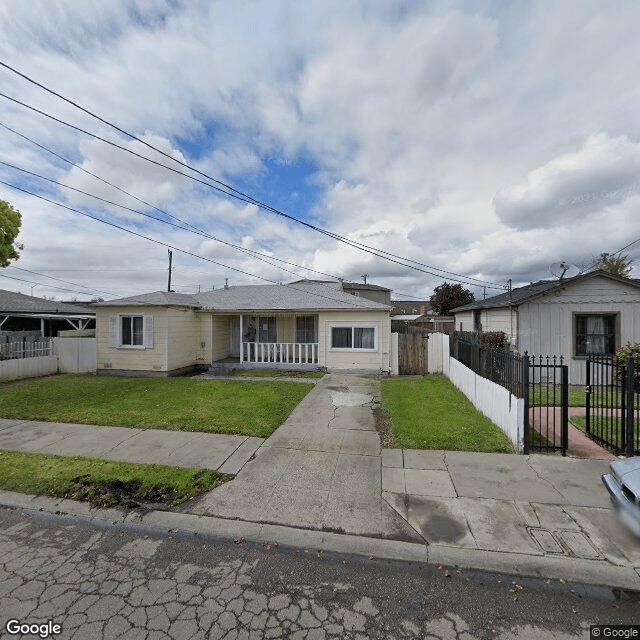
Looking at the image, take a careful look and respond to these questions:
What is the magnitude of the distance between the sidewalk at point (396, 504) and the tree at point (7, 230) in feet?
38.9

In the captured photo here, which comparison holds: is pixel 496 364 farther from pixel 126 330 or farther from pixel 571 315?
pixel 126 330

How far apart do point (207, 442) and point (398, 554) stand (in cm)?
423

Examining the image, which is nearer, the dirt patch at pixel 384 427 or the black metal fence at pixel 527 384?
the black metal fence at pixel 527 384

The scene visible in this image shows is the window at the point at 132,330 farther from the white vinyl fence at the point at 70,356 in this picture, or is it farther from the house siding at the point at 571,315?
the house siding at the point at 571,315

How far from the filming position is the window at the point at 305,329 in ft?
54.5

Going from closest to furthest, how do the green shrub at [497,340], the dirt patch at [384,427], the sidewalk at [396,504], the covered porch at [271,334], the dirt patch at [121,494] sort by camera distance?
the sidewalk at [396,504] → the dirt patch at [121,494] → the dirt patch at [384,427] → the green shrub at [497,340] → the covered porch at [271,334]

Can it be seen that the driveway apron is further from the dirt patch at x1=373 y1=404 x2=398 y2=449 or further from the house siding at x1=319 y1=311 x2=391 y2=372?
the house siding at x1=319 y1=311 x2=391 y2=372

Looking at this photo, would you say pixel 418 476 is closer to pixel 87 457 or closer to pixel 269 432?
pixel 269 432

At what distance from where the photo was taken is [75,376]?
46.2 feet

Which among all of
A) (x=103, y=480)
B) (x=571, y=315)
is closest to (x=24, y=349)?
(x=103, y=480)

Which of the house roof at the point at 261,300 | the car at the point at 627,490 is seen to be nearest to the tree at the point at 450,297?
the house roof at the point at 261,300

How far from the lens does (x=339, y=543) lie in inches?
144

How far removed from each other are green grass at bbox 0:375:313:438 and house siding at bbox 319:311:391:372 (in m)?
2.88

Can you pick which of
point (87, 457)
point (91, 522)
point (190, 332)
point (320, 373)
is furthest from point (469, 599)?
point (190, 332)
